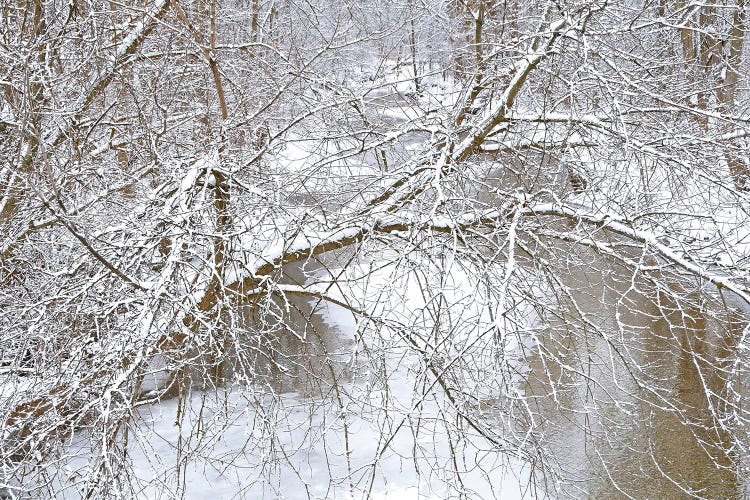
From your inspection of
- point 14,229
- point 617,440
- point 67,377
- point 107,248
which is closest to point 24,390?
point 67,377

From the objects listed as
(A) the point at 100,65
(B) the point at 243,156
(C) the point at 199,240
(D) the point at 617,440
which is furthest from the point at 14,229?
(D) the point at 617,440

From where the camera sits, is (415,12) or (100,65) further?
(415,12)

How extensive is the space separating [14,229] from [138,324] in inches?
81.5

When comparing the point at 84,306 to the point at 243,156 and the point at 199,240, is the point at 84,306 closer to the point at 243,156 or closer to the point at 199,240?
the point at 199,240

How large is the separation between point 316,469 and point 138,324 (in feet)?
13.2

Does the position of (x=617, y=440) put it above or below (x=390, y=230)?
below

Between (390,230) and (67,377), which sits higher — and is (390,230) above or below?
above

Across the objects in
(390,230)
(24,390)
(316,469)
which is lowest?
(316,469)

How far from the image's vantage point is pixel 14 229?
5250mm

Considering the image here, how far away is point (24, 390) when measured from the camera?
4.37 m

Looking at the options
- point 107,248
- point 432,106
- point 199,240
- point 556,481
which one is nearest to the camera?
point 556,481

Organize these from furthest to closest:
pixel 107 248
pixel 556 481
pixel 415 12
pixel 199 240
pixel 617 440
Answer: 1. pixel 617 440
2. pixel 415 12
3. pixel 107 248
4. pixel 199 240
5. pixel 556 481

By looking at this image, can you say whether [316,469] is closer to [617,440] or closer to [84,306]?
[617,440]

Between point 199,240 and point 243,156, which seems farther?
point 243,156
